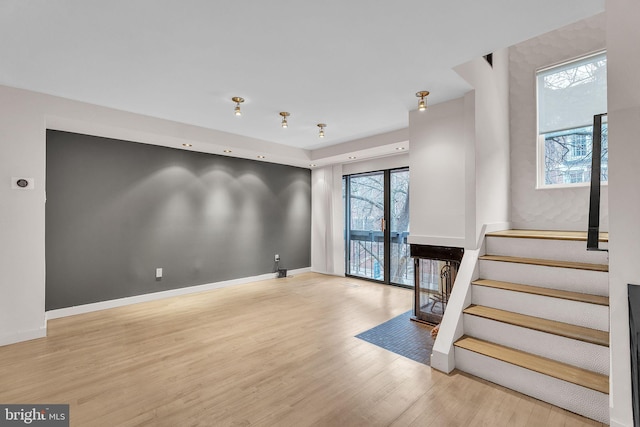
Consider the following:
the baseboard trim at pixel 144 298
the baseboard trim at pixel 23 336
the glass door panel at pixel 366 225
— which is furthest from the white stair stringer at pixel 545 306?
the baseboard trim at pixel 23 336

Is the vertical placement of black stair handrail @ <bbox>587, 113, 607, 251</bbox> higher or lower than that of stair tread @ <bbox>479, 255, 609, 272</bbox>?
higher

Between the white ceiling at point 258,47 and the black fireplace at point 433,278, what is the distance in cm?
180

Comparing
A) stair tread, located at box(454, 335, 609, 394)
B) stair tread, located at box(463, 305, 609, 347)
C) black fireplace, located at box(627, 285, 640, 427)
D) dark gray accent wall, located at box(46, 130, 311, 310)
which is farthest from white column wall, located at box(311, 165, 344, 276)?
black fireplace, located at box(627, 285, 640, 427)

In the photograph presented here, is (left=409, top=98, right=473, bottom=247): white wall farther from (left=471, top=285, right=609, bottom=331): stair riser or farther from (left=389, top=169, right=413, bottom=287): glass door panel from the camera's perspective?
(left=389, top=169, right=413, bottom=287): glass door panel

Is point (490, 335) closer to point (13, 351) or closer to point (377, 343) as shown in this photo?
point (377, 343)

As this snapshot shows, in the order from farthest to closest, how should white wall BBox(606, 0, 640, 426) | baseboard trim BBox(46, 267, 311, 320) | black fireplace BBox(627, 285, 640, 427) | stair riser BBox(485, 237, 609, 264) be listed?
baseboard trim BBox(46, 267, 311, 320), stair riser BBox(485, 237, 609, 264), white wall BBox(606, 0, 640, 426), black fireplace BBox(627, 285, 640, 427)

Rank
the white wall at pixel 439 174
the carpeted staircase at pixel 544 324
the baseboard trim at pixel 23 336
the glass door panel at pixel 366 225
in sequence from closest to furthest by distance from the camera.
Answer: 1. the carpeted staircase at pixel 544 324
2. the baseboard trim at pixel 23 336
3. the white wall at pixel 439 174
4. the glass door panel at pixel 366 225

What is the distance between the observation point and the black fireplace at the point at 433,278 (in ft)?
11.1

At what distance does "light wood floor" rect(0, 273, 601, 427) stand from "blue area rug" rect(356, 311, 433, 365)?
0.12 m

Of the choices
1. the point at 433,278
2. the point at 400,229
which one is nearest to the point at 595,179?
the point at 433,278

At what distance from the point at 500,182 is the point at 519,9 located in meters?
2.10

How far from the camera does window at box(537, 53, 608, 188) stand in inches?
128

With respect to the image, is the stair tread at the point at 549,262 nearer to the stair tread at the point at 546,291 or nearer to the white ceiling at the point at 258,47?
the stair tread at the point at 546,291

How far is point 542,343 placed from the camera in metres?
2.20
